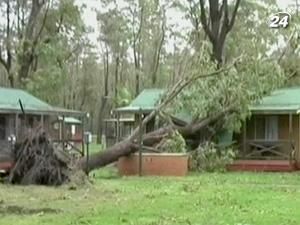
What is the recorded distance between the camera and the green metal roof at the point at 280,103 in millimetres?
30766

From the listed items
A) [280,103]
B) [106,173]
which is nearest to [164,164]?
[106,173]

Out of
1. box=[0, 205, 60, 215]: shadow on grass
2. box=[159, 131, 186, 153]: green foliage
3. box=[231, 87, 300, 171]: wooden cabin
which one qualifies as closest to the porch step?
box=[231, 87, 300, 171]: wooden cabin

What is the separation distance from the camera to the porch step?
30.1 metres

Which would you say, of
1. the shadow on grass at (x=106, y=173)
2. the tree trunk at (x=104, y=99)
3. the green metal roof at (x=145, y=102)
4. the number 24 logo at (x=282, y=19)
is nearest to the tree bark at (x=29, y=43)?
the green metal roof at (x=145, y=102)

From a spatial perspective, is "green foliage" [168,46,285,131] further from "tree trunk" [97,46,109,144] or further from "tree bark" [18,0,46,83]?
"tree trunk" [97,46,109,144]

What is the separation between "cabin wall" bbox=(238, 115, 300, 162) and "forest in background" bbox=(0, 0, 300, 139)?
67.1 inches

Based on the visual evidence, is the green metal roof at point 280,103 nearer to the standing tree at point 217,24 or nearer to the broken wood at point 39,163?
the standing tree at point 217,24

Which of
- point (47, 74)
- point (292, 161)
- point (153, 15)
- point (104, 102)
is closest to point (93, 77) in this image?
point (104, 102)

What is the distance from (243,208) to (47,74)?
31.0 meters

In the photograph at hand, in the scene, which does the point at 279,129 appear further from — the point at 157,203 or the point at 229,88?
the point at 157,203

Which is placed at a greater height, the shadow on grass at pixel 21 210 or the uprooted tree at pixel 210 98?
the uprooted tree at pixel 210 98

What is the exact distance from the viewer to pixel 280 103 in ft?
104

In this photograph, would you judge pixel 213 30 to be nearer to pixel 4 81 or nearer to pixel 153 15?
pixel 153 15

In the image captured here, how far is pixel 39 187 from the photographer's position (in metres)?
20.2
